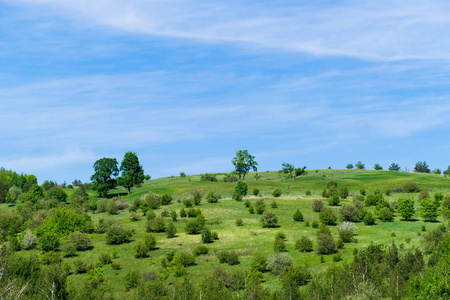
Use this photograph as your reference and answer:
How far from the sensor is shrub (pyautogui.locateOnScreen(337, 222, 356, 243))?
7681 centimetres

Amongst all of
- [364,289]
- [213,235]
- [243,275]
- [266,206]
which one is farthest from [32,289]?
[266,206]

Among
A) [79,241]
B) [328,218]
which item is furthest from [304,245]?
[79,241]

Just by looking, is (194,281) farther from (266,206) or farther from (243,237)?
(266,206)

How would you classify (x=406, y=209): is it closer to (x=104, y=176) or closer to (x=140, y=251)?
(x=140, y=251)

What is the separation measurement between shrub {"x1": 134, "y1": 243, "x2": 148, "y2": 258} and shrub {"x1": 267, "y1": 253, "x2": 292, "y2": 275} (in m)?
18.9

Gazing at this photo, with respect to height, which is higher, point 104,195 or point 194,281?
point 104,195

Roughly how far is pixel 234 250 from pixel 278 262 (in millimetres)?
11398

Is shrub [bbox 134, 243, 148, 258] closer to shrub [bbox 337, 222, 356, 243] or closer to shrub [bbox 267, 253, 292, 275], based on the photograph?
shrub [bbox 267, 253, 292, 275]

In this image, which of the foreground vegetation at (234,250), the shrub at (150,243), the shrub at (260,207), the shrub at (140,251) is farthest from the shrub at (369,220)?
the shrub at (140,251)

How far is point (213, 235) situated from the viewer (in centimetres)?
8062

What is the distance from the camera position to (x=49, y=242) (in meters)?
80.2

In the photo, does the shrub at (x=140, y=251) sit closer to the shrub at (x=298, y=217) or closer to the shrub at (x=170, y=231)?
the shrub at (x=170, y=231)

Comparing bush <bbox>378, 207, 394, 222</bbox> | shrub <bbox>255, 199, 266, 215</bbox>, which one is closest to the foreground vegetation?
bush <bbox>378, 207, 394, 222</bbox>

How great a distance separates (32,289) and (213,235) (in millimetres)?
29906
